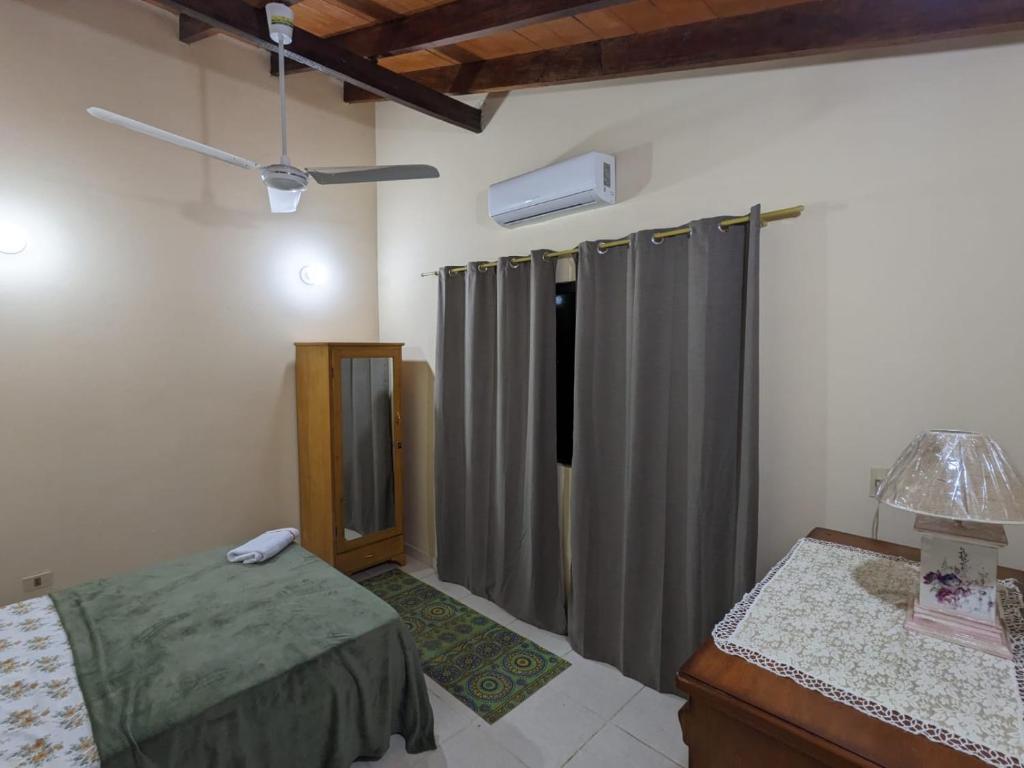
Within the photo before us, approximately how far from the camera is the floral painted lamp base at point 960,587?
3.61 ft

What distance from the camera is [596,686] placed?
222 centimetres

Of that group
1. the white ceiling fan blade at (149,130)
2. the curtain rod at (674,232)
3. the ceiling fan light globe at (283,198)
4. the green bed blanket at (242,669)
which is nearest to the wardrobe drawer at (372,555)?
the green bed blanket at (242,669)

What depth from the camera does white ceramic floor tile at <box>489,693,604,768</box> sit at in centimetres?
185

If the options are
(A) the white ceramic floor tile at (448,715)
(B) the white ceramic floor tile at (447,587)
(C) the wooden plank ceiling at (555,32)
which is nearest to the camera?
(C) the wooden plank ceiling at (555,32)

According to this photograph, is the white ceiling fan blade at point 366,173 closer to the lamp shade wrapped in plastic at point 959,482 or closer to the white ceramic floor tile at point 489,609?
the lamp shade wrapped in plastic at point 959,482

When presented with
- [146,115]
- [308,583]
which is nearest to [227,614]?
[308,583]

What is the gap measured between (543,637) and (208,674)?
1625mm

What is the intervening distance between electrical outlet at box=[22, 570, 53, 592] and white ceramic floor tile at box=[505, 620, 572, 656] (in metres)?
2.37

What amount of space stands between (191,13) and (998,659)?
3187 millimetres

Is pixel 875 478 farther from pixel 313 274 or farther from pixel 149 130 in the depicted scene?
pixel 313 274

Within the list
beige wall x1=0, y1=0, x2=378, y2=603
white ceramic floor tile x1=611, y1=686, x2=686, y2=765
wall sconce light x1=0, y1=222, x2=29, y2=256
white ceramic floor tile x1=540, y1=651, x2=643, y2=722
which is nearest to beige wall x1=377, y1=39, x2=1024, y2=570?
white ceramic floor tile x1=611, y1=686, x2=686, y2=765

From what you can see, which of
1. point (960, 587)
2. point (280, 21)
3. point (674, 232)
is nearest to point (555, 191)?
point (674, 232)

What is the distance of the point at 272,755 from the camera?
56.7 inches

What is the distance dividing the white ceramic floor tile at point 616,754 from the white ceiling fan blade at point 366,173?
2.35m
